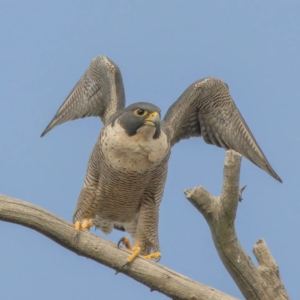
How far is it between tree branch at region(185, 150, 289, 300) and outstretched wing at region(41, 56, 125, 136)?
3.11 meters

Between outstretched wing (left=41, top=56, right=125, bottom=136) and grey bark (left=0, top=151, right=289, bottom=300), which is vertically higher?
outstretched wing (left=41, top=56, right=125, bottom=136)

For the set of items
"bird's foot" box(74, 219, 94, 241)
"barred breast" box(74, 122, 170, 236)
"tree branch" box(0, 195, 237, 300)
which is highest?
"barred breast" box(74, 122, 170, 236)

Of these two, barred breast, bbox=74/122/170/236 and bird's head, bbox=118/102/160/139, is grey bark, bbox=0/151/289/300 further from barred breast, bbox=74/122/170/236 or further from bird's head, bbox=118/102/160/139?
bird's head, bbox=118/102/160/139

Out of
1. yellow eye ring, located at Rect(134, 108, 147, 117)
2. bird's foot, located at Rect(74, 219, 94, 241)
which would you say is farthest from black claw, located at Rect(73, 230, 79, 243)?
yellow eye ring, located at Rect(134, 108, 147, 117)

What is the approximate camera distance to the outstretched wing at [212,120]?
8.77 meters

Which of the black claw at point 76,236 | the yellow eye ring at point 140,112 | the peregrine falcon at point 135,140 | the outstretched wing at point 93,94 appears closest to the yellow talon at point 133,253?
the peregrine falcon at point 135,140

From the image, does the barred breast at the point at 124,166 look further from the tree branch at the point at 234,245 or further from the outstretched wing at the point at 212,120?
the tree branch at the point at 234,245

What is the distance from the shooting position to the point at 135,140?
7.69 metres

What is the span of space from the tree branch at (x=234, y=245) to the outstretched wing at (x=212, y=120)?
2259 millimetres

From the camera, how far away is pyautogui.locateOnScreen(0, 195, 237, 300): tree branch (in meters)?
6.39

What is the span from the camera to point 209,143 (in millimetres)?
9148

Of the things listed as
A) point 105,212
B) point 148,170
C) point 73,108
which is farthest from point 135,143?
point 73,108

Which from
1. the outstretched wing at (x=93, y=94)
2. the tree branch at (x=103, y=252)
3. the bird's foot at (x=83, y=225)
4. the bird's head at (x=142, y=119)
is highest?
the outstretched wing at (x=93, y=94)

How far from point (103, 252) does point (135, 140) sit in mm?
1406
